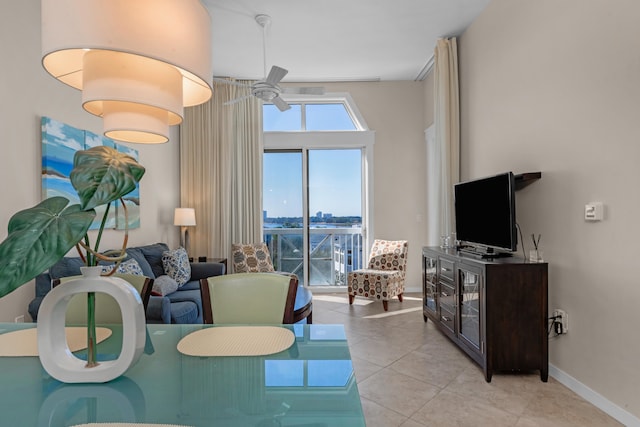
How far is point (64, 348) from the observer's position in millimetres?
986

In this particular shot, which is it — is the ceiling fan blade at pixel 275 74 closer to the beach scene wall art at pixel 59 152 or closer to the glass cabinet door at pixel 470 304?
the beach scene wall art at pixel 59 152

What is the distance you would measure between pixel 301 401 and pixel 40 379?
75 cm

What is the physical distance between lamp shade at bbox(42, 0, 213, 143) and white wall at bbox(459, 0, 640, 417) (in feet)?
7.42

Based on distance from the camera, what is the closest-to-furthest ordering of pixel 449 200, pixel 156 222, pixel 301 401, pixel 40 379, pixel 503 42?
pixel 301 401, pixel 40 379, pixel 503 42, pixel 449 200, pixel 156 222

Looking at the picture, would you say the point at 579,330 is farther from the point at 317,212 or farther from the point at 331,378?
the point at 317,212

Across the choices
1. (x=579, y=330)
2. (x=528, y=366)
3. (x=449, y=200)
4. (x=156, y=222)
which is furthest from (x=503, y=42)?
(x=156, y=222)

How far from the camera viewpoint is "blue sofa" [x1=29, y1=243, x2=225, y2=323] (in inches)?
92.8

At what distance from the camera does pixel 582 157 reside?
221 centimetres

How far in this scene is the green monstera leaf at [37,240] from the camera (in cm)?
68

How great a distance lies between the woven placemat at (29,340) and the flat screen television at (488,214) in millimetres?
2529

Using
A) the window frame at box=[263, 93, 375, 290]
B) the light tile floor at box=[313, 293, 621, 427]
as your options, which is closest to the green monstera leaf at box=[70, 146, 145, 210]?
the light tile floor at box=[313, 293, 621, 427]

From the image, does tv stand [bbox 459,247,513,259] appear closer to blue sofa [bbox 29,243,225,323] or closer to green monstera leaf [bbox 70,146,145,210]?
blue sofa [bbox 29,243,225,323]

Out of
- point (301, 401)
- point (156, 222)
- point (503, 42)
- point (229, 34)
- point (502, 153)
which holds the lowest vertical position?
point (301, 401)

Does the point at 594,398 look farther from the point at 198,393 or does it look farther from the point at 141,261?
the point at 141,261
